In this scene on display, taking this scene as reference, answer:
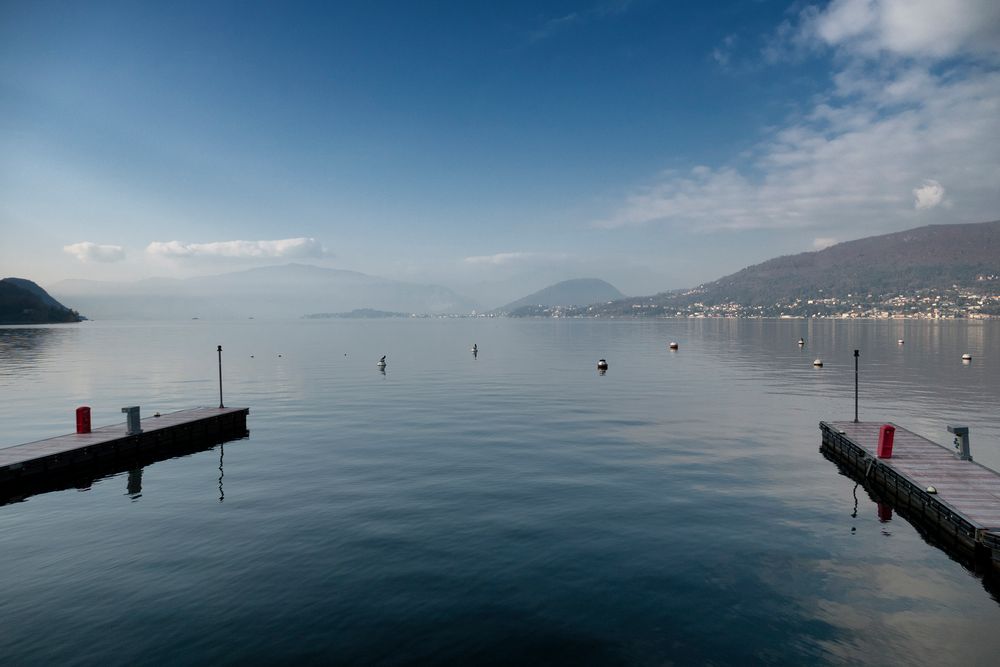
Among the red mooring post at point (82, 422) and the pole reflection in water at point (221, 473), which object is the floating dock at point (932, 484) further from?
the red mooring post at point (82, 422)

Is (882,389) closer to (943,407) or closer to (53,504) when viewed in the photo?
(943,407)

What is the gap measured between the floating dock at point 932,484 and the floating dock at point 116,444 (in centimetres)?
4657

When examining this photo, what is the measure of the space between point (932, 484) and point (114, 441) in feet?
163

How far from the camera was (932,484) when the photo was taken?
2827cm

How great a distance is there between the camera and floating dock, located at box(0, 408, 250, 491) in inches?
1312

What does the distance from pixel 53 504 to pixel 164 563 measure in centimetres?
1377

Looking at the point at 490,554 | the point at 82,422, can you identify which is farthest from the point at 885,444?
the point at 82,422

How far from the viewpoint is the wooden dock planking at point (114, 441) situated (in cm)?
3356

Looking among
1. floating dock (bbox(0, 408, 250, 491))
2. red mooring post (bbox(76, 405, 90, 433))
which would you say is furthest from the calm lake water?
red mooring post (bbox(76, 405, 90, 433))

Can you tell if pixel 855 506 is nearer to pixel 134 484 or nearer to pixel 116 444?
pixel 134 484

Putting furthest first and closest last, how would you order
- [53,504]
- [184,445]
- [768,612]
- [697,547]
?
1. [184,445]
2. [53,504]
3. [697,547]
4. [768,612]

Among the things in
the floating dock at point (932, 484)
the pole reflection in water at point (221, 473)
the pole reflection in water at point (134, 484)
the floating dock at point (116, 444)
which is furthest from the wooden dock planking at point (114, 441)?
the floating dock at point (932, 484)

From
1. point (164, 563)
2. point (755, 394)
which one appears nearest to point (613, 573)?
point (164, 563)

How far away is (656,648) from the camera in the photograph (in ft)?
52.7
